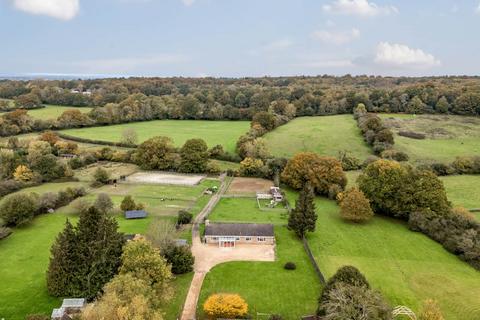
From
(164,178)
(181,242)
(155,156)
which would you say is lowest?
(164,178)

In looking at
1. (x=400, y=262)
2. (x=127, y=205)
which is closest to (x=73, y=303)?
(x=127, y=205)

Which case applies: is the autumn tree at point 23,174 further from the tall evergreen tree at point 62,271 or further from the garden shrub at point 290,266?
the garden shrub at point 290,266

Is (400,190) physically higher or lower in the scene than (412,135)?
lower

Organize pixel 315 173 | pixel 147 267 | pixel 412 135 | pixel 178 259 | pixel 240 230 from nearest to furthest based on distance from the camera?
pixel 147 267 < pixel 178 259 < pixel 240 230 < pixel 315 173 < pixel 412 135

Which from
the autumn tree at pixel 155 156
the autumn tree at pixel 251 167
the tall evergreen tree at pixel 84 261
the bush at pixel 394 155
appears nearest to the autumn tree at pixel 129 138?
the autumn tree at pixel 155 156

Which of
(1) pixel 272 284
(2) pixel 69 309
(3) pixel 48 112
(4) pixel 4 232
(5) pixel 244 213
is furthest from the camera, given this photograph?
(3) pixel 48 112

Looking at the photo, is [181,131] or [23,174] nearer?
[23,174]

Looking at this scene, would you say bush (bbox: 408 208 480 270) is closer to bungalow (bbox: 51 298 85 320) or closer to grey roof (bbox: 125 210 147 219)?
grey roof (bbox: 125 210 147 219)

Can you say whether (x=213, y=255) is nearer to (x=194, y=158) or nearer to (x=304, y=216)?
(x=304, y=216)
